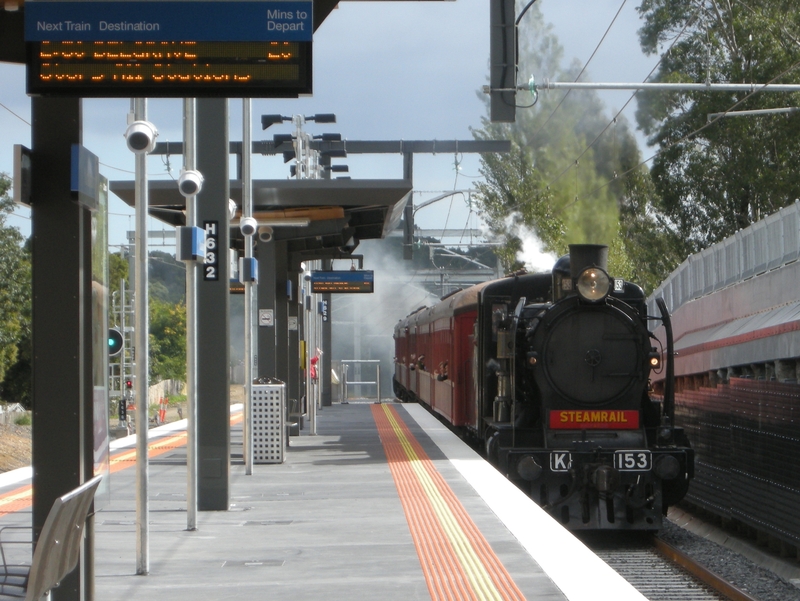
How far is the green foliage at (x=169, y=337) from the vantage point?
207 ft

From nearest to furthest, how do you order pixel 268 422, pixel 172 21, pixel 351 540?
1. pixel 172 21
2. pixel 351 540
3. pixel 268 422

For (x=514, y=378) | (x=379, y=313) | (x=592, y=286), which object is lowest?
(x=514, y=378)

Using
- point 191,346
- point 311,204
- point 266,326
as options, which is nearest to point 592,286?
point 311,204

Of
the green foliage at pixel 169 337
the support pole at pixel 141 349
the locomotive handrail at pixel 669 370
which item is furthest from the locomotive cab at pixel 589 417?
the green foliage at pixel 169 337

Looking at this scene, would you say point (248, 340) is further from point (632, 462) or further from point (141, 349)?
point (141, 349)

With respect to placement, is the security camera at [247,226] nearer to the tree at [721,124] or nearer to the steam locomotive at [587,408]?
the steam locomotive at [587,408]

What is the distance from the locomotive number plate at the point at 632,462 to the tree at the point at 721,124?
20709 millimetres

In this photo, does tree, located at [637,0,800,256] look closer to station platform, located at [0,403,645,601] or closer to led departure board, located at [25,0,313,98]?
station platform, located at [0,403,645,601]

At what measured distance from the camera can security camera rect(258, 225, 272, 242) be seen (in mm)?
17219

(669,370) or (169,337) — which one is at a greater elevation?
(169,337)

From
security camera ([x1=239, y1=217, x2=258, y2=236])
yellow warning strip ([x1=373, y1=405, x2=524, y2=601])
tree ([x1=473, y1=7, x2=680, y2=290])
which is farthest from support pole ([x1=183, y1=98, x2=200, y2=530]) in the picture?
tree ([x1=473, y1=7, x2=680, y2=290])

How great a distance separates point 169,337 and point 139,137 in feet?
198

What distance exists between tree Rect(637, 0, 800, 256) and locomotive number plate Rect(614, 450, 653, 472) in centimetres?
2071

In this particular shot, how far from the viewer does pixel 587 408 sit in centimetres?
1279
